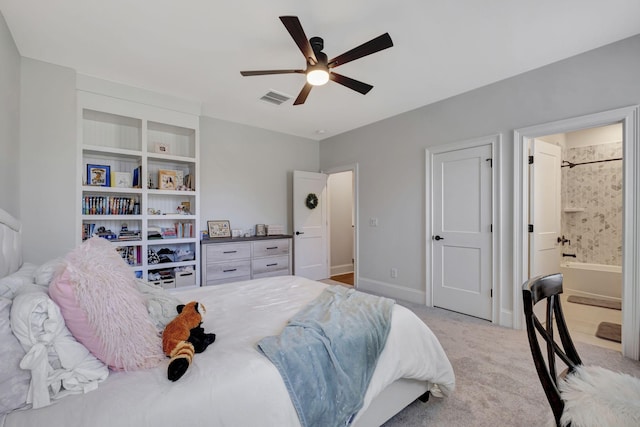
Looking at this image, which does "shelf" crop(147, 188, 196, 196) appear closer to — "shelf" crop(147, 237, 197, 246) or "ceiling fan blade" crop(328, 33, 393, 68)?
"shelf" crop(147, 237, 197, 246)

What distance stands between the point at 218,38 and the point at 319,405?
2650mm

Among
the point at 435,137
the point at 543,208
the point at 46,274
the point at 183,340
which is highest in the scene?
the point at 435,137

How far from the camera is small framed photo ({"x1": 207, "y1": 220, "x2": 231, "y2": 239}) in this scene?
4.17 m

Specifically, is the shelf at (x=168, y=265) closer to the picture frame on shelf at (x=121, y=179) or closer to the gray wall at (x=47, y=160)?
the gray wall at (x=47, y=160)

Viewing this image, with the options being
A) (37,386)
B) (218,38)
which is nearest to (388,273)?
(218,38)

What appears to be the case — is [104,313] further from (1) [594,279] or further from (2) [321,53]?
(1) [594,279]

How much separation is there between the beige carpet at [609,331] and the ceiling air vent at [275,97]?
421 centimetres

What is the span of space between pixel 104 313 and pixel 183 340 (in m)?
0.32

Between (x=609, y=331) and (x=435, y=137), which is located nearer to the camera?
(x=609, y=331)

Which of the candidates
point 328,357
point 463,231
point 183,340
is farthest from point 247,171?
point 328,357

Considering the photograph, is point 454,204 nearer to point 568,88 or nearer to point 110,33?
point 568,88

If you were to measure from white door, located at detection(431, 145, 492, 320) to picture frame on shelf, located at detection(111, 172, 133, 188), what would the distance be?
3.77 metres

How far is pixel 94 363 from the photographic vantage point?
1.02m

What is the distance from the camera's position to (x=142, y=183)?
A: 331cm
